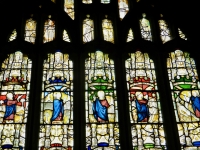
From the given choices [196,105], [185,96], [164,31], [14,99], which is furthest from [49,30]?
[196,105]

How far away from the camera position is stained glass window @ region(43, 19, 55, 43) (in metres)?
9.97

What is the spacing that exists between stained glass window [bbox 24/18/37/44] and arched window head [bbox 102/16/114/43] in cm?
147

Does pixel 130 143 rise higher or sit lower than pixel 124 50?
lower

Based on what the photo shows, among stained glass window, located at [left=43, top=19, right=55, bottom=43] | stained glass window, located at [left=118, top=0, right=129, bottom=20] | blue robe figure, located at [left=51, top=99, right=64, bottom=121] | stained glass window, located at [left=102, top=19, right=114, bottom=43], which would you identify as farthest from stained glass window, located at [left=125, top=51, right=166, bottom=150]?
stained glass window, located at [left=43, top=19, right=55, bottom=43]

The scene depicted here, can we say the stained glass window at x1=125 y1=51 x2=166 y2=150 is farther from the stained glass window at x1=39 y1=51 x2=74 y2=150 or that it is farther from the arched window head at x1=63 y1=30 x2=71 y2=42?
the arched window head at x1=63 y1=30 x2=71 y2=42

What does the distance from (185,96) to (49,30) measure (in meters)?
3.17

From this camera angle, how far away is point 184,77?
9414 mm

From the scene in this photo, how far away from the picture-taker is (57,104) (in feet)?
29.2

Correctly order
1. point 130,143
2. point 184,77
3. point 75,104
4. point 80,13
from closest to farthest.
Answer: point 130,143 → point 75,104 → point 184,77 → point 80,13

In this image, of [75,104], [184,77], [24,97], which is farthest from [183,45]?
[24,97]

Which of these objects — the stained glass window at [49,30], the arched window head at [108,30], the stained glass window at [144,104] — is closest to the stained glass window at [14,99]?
the stained glass window at [49,30]

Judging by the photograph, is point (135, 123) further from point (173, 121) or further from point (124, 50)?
point (124, 50)

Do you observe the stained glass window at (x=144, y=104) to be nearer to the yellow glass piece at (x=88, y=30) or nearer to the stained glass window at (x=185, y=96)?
the stained glass window at (x=185, y=96)

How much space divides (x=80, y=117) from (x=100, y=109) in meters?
0.44
